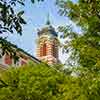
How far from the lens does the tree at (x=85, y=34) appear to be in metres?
14.0

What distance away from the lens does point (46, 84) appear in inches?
1302

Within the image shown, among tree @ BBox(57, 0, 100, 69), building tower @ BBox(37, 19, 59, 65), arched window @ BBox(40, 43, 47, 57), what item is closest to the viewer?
tree @ BBox(57, 0, 100, 69)

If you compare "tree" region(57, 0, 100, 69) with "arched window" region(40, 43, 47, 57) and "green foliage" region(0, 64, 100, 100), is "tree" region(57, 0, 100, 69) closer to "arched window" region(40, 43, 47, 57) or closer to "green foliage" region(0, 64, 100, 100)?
"green foliage" region(0, 64, 100, 100)

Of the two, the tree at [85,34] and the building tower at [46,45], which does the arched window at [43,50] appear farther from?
the tree at [85,34]

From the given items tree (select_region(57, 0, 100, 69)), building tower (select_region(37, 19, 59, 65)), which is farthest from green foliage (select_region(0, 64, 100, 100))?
building tower (select_region(37, 19, 59, 65))

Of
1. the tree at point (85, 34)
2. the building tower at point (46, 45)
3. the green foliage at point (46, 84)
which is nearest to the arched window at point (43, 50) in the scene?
the building tower at point (46, 45)

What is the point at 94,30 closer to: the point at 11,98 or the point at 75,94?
the point at 75,94

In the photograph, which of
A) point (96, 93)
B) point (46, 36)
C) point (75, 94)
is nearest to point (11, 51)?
point (96, 93)

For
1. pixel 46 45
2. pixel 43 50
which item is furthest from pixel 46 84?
pixel 46 45

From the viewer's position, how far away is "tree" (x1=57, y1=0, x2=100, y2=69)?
14.0 metres

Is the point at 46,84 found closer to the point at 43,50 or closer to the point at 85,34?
the point at 85,34

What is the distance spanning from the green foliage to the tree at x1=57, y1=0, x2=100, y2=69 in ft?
1.66

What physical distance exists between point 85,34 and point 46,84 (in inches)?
737

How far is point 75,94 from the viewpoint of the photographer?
14.6 m
